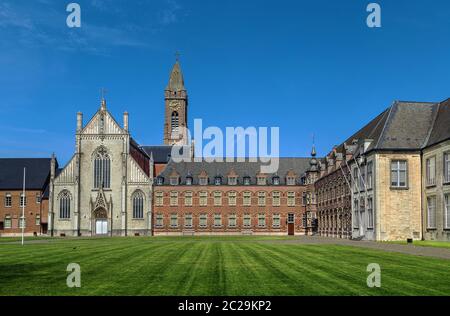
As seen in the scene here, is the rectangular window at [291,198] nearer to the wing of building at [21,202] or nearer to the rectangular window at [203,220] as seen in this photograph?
the rectangular window at [203,220]

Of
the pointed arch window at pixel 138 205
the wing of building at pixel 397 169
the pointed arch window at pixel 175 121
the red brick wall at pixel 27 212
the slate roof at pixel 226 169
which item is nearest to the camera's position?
the wing of building at pixel 397 169

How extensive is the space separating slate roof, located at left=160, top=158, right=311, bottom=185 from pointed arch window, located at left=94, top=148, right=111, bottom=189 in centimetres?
881

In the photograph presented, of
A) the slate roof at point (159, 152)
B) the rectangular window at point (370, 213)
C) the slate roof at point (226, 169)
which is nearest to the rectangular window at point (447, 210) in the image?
the rectangular window at point (370, 213)

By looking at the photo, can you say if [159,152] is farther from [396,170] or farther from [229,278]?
[229,278]

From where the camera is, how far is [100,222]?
83812mm

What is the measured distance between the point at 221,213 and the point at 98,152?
22242 millimetres

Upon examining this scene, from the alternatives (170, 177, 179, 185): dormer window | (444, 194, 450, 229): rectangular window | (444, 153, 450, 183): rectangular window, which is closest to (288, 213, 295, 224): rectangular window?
(170, 177, 179, 185): dormer window

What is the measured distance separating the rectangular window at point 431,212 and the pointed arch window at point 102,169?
5161 centimetres

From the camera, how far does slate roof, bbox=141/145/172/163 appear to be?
100 metres

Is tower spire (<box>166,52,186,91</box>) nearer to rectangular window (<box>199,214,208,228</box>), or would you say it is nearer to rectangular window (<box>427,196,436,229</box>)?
rectangular window (<box>199,214,208,228</box>)

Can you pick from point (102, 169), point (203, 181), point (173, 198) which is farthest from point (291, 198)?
point (102, 169)

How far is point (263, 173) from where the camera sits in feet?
289

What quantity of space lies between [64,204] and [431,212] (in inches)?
2257

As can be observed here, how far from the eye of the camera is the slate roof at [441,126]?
152ft
